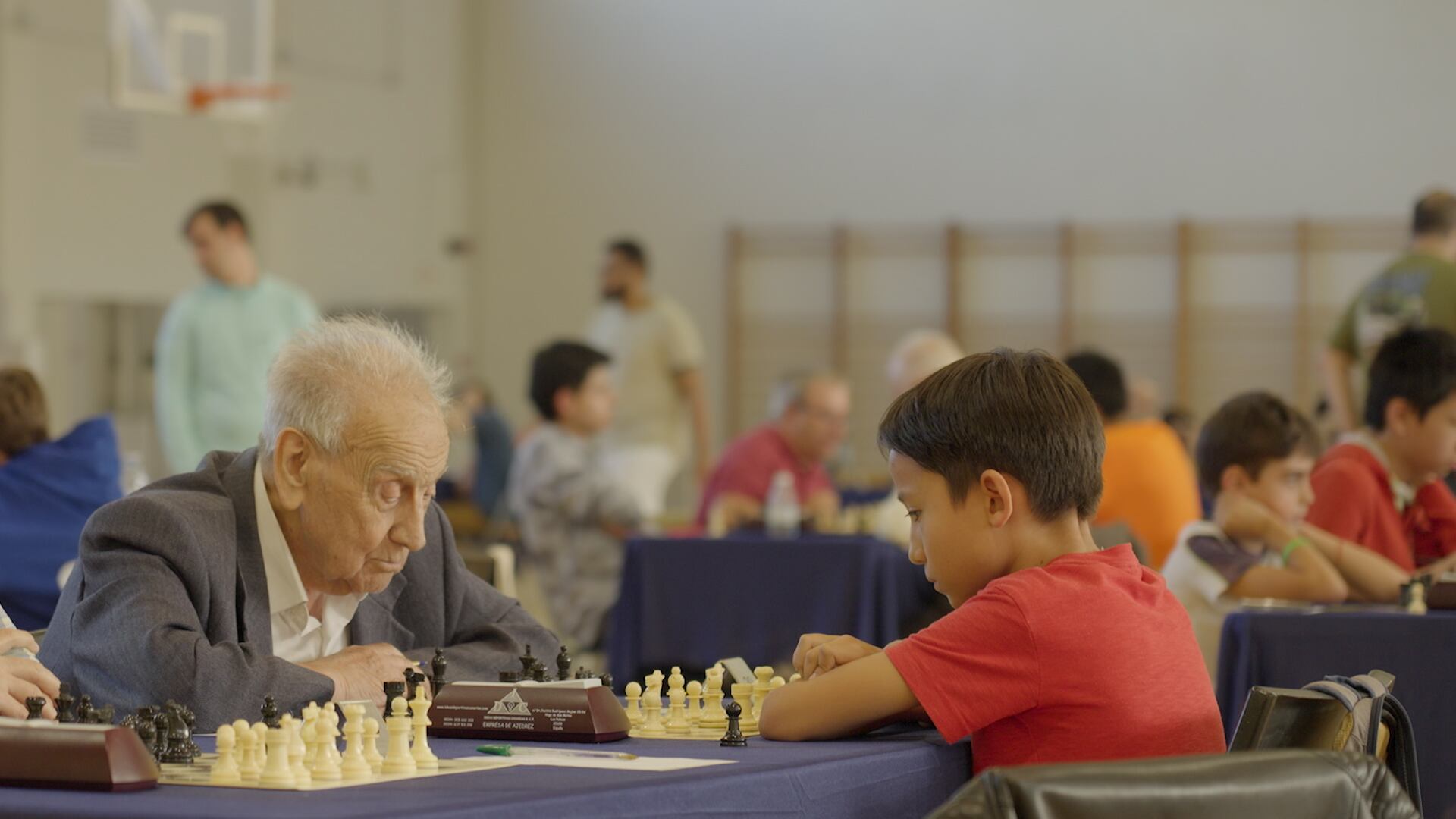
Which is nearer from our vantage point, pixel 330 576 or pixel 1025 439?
pixel 1025 439

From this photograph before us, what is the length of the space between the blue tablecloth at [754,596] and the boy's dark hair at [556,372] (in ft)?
2.66

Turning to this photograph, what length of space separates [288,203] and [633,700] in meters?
8.93

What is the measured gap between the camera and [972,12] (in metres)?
10.8

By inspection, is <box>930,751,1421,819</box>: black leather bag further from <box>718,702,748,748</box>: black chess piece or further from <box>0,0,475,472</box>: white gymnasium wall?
<box>0,0,475,472</box>: white gymnasium wall

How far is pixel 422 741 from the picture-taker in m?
1.46

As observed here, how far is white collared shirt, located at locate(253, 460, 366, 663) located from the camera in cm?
199

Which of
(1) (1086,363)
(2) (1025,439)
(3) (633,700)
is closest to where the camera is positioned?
(2) (1025,439)

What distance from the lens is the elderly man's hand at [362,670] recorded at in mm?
1877

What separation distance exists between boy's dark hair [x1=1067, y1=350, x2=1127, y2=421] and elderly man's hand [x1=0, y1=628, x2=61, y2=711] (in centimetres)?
344

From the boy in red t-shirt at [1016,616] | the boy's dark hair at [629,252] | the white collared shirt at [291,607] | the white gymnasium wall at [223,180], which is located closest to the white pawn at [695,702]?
the boy in red t-shirt at [1016,616]

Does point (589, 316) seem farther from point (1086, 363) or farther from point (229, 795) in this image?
point (229, 795)

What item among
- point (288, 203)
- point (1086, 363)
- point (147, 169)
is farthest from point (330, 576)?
point (288, 203)

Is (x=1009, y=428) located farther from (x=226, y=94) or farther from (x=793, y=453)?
(x=226, y=94)

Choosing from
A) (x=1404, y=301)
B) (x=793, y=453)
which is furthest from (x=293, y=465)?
(x=1404, y=301)
